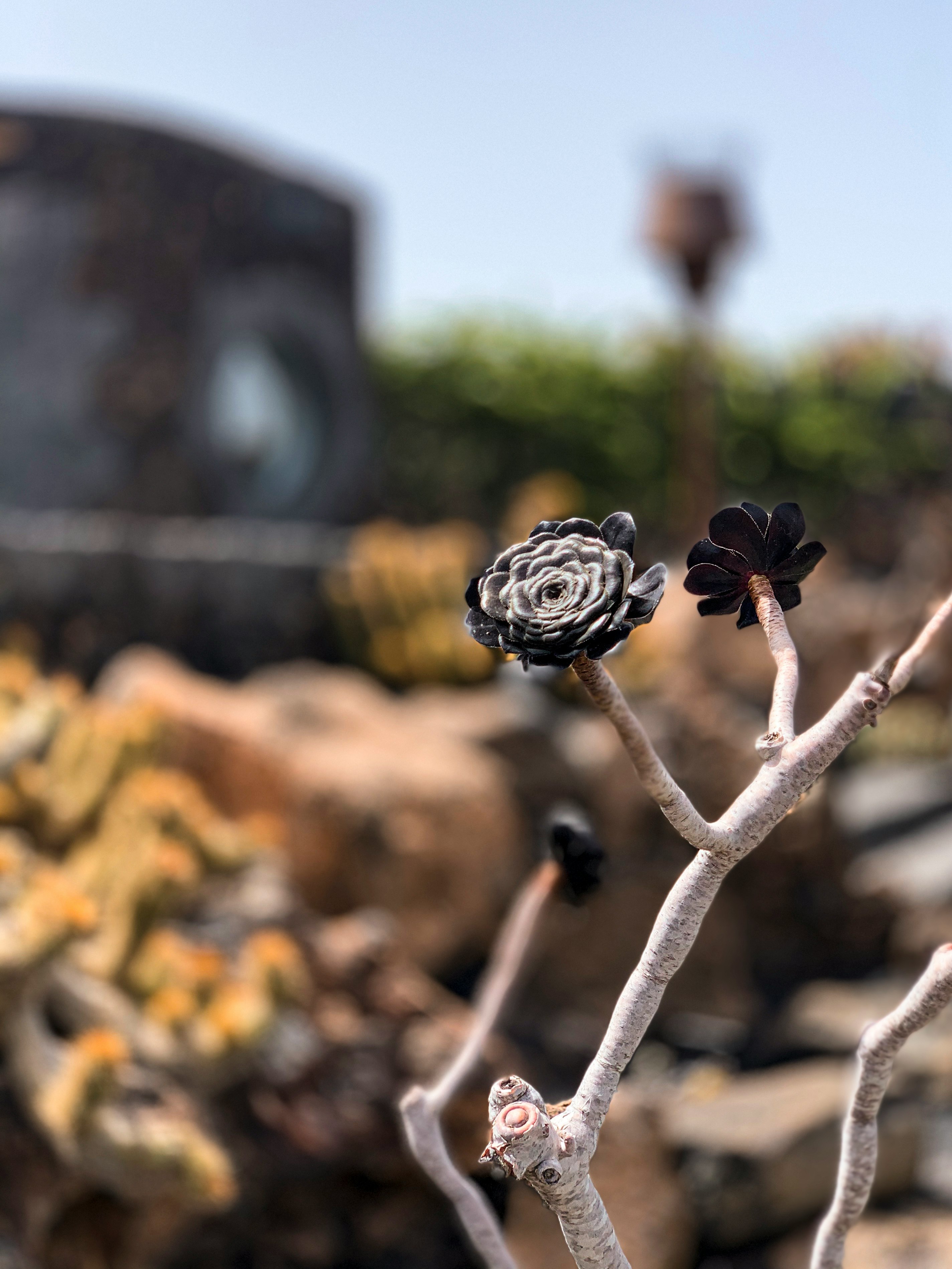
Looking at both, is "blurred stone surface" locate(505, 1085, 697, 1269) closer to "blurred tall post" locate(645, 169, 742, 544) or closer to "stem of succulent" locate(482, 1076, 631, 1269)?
"stem of succulent" locate(482, 1076, 631, 1269)

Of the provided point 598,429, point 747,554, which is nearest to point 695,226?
point 598,429

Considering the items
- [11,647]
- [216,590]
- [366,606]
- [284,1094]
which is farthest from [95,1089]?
[366,606]

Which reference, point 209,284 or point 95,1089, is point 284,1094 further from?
point 209,284

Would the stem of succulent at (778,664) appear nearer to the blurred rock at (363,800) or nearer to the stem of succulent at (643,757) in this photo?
the stem of succulent at (643,757)

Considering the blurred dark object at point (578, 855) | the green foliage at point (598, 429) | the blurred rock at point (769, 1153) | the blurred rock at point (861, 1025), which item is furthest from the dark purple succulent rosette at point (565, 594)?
the green foliage at point (598, 429)

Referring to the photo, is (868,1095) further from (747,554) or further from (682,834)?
(747,554)

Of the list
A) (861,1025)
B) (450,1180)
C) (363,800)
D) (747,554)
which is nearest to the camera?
(747,554)

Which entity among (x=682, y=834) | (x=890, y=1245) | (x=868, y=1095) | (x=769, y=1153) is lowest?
(x=890, y=1245)
